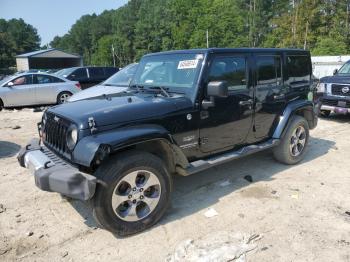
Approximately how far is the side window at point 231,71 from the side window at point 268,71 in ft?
1.13

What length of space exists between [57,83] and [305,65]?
10.4m

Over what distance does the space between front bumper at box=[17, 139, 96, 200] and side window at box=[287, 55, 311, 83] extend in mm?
3977

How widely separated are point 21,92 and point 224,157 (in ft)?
35.4

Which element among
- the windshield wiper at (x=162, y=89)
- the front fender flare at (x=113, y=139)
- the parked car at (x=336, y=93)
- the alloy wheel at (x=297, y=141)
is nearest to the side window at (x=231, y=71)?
the windshield wiper at (x=162, y=89)

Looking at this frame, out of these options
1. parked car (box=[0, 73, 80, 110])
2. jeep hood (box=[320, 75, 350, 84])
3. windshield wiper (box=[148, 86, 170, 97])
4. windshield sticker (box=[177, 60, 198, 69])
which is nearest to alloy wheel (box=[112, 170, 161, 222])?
windshield wiper (box=[148, 86, 170, 97])

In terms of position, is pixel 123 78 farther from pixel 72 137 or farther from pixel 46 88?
pixel 72 137

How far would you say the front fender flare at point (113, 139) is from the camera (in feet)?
11.2

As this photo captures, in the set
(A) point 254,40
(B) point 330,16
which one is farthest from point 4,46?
(B) point 330,16

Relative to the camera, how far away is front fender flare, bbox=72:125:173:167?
3408 mm

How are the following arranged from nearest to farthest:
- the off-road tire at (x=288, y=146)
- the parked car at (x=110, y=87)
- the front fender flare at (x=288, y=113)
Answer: the front fender flare at (x=288, y=113) → the off-road tire at (x=288, y=146) → the parked car at (x=110, y=87)

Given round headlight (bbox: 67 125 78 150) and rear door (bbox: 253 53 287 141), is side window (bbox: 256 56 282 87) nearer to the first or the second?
rear door (bbox: 253 53 287 141)

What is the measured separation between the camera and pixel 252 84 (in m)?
5.10

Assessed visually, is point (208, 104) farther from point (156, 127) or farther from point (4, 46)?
point (4, 46)

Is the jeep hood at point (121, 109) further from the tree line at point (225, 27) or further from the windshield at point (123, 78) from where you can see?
the tree line at point (225, 27)
